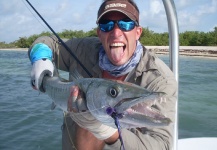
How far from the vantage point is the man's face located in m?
2.74

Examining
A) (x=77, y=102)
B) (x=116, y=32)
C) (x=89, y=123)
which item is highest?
(x=116, y=32)

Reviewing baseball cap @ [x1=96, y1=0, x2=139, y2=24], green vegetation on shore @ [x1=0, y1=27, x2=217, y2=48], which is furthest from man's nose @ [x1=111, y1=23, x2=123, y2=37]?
green vegetation on shore @ [x1=0, y1=27, x2=217, y2=48]

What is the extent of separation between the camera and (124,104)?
6.39ft

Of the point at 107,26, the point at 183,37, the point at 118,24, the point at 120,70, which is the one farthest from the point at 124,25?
the point at 183,37

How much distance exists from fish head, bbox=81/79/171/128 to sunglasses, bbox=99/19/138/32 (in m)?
0.72

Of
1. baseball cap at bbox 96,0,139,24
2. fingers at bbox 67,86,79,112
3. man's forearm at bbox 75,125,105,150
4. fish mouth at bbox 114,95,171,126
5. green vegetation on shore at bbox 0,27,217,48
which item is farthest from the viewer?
green vegetation on shore at bbox 0,27,217,48

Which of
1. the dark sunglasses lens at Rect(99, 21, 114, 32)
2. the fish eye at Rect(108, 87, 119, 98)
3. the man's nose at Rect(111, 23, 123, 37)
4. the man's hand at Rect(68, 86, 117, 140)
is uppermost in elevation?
the dark sunglasses lens at Rect(99, 21, 114, 32)

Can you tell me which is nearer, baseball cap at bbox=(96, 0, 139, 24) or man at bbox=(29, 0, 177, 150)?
man at bbox=(29, 0, 177, 150)

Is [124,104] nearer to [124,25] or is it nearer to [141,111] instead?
[141,111]

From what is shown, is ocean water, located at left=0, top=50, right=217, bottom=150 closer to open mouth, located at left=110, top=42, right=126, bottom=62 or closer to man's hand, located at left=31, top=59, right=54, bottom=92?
man's hand, located at left=31, top=59, right=54, bottom=92

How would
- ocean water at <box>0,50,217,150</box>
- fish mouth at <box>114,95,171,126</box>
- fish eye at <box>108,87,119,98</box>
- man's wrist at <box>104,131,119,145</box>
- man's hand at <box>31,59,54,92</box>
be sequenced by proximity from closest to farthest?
1. fish mouth at <box>114,95,171,126</box>
2. fish eye at <box>108,87,119,98</box>
3. man's wrist at <box>104,131,119,145</box>
4. man's hand at <box>31,59,54,92</box>
5. ocean water at <box>0,50,217,150</box>

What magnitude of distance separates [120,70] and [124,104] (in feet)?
3.11

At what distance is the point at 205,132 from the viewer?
321 inches

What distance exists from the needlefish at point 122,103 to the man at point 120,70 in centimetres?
13
